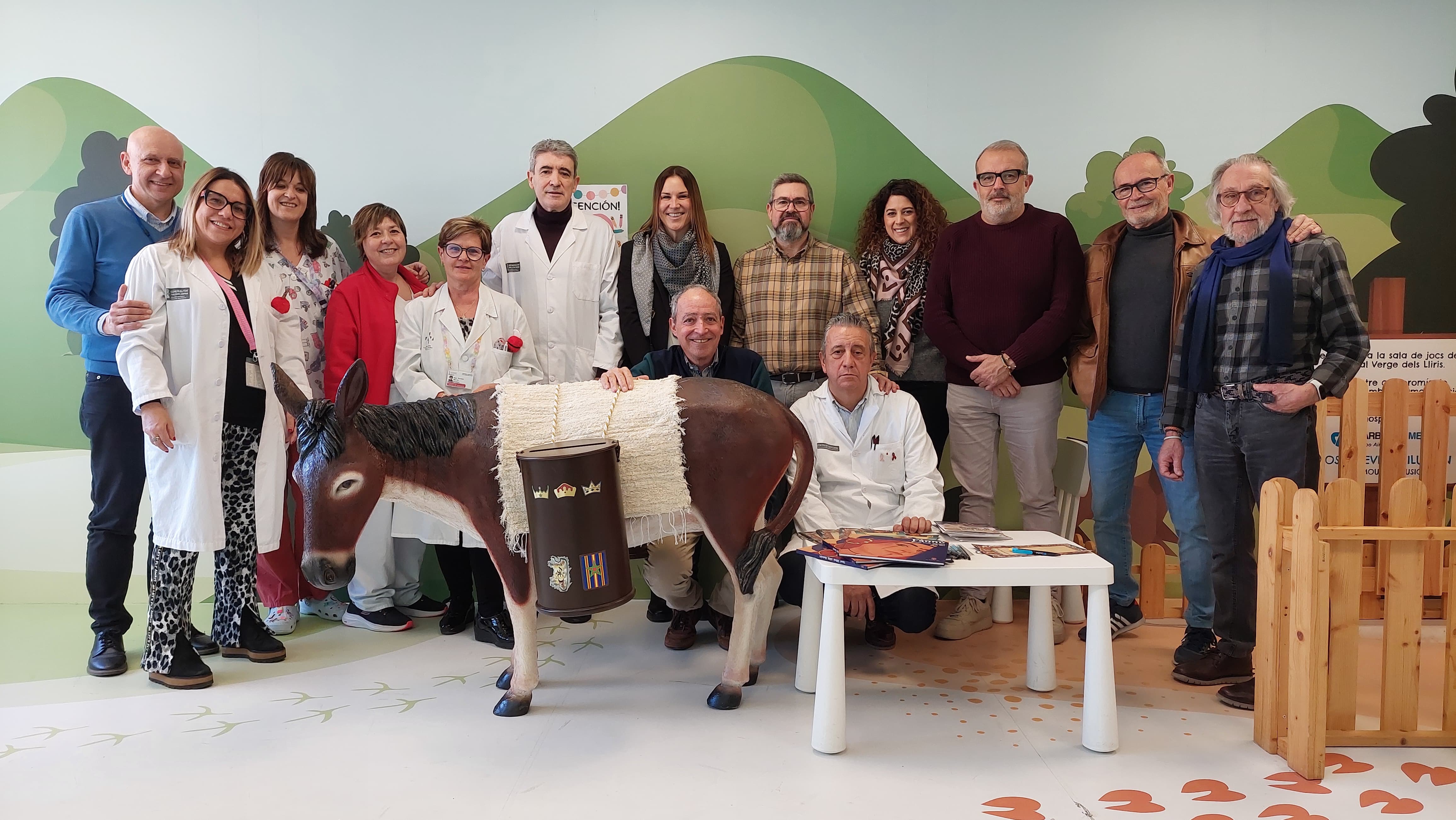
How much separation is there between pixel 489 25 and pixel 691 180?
1474 millimetres

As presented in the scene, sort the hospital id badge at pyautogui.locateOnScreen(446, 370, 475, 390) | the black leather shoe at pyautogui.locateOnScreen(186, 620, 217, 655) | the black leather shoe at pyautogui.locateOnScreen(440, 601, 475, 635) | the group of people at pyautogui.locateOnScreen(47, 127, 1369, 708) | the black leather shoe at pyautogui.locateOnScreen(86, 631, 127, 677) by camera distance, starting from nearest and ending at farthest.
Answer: the group of people at pyautogui.locateOnScreen(47, 127, 1369, 708), the black leather shoe at pyautogui.locateOnScreen(86, 631, 127, 677), the black leather shoe at pyautogui.locateOnScreen(186, 620, 217, 655), the hospital id badge at pyautogui.locateOnScreen(446, 370, 475, 390), the black leather shoe at pyautogui.locateOnScreen(440, 601, 475, 635)

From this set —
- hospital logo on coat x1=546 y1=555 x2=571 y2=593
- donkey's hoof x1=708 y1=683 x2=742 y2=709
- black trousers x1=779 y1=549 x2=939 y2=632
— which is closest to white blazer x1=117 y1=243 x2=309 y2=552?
hospital logo on coat x1=546 y1=555 x2=571 y2=593

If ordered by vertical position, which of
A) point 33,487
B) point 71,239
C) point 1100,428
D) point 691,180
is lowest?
point 33,487

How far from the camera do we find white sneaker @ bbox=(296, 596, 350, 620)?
4180 mm

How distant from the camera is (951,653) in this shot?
3.60 m

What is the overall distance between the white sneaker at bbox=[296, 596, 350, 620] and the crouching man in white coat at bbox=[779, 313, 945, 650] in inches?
87.6

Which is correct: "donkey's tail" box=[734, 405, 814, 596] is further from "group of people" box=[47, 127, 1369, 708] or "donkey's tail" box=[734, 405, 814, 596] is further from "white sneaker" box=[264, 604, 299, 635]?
"white sneaker" box=[264, 604, 299, 635]

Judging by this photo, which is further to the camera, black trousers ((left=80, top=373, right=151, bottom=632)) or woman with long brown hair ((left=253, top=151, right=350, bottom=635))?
woman with long brown hair ((left=253, top=151, right=350, bottom=635))

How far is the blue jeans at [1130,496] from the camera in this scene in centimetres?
348

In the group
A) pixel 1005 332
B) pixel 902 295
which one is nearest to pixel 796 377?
pixel 902 295

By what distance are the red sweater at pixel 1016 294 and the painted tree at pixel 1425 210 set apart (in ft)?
6.50

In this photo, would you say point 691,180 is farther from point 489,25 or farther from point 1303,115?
point 1303,115

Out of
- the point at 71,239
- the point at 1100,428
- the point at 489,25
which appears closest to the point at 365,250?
the point at 71,239

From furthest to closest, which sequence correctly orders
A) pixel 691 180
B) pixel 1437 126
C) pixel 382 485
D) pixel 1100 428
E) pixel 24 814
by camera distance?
pixel 1437 126
pixel 691 180
pixel 1100 428
pixel 382 485
pixel 24 814
